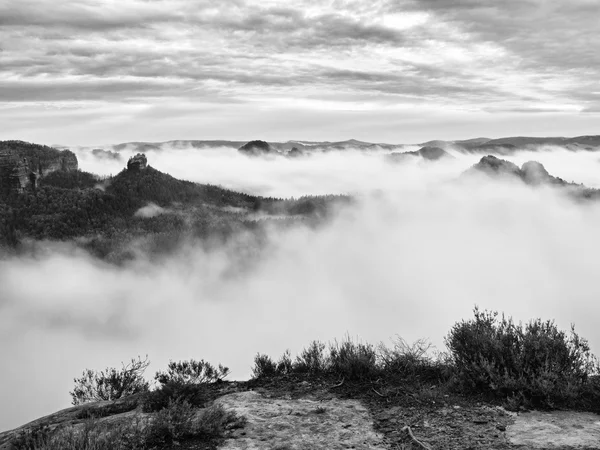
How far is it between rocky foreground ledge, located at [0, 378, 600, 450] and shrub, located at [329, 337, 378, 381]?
1.23 ft

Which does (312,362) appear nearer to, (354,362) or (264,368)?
(264,368)

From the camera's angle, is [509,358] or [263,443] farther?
[509,358]

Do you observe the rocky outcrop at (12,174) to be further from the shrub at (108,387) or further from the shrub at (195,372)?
the shrub at (195,372)

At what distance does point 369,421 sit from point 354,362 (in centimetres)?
195

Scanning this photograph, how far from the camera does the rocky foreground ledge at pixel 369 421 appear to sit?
21.2 feet

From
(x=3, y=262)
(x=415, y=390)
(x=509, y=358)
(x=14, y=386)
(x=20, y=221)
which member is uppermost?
(x=509, y=358)

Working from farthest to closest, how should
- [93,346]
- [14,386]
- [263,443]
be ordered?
[93,346] < [14,386] < [263,443]

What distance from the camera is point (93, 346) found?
166625 millimetres

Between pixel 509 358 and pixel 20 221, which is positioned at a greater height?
pixel 509 358

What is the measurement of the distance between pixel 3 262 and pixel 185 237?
7624 cm

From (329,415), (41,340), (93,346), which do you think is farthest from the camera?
(41,340)

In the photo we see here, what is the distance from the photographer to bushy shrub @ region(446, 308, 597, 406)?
24.6 feet

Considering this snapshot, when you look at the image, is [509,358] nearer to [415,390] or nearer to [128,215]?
[415,390]

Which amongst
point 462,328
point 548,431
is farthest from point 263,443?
point 462,328
